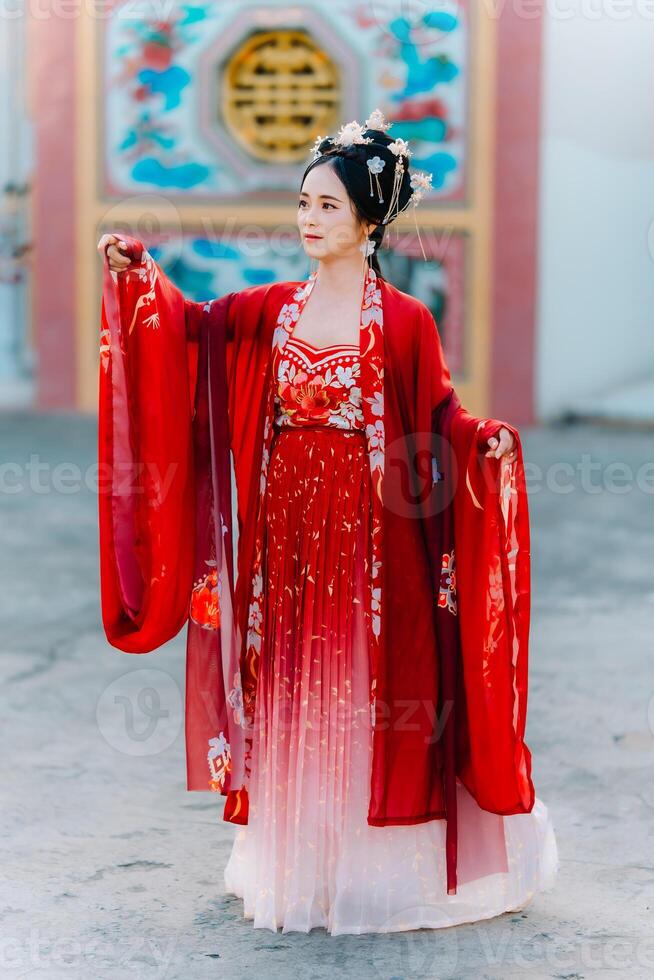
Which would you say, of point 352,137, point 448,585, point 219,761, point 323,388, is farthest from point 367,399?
point 219,761

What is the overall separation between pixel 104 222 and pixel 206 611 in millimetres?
6504

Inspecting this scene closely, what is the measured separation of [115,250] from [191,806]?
51.9 inches

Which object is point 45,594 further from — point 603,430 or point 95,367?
point 603,430

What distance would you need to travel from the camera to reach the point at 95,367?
897 centimetres

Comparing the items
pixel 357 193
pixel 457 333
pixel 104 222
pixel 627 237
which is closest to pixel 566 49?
pixel 627 237

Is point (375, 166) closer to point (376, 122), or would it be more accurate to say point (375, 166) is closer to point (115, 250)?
point (376, 122)

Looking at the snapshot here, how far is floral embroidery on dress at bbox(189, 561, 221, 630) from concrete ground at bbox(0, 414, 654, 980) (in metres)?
0.52

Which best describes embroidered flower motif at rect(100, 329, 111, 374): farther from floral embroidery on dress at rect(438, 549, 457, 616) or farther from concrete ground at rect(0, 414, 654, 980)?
concrete ground at rect(0, 414, 654, 980)

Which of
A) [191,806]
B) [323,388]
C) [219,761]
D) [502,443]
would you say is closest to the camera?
[502,443]

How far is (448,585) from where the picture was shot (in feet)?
8.11

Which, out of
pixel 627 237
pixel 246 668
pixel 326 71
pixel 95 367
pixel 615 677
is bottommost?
pixel 615 677

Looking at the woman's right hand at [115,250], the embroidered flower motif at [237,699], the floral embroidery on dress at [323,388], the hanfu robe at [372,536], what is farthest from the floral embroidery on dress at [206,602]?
the woman's right hand at [115,250]

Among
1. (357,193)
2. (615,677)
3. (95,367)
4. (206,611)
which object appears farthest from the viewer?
(95,367)

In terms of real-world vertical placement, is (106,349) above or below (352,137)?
below
